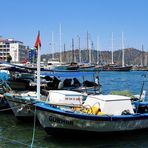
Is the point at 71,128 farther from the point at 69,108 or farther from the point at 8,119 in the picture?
the point at 8,119

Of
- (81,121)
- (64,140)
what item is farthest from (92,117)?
(64,140)

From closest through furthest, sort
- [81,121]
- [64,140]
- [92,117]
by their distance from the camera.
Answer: [92,117] → [81,121] → [64,140]

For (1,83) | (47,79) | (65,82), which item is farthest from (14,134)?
(47,79)

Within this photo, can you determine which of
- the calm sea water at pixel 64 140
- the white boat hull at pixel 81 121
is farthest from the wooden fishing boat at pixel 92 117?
the calm sea water at pixel 64 140

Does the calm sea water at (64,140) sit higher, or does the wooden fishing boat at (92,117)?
the wooden fishing boat at (92,117)

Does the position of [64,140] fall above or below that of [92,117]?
below

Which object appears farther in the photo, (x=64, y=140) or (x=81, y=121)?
(x=64, y=140)

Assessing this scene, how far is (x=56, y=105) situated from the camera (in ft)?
58.3

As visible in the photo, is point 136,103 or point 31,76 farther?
point 31,76

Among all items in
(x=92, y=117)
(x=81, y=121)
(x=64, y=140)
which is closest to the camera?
(x=92, y=117)

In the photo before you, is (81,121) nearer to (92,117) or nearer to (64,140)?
(92,117)

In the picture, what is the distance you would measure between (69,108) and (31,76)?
19.6m

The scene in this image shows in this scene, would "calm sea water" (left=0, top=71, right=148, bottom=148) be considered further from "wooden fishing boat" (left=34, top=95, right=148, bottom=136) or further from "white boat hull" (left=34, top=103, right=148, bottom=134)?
"white boat hull" (left=34, top=103, right=148, bottom=134)

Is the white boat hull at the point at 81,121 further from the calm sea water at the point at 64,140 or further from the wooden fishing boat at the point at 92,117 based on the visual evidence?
the calm sea water at the point at 64,140
